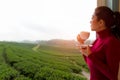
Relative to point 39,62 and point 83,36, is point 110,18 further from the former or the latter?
point 39,62

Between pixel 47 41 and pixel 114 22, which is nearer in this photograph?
pixel 114 22

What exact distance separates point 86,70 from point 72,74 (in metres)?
0.14

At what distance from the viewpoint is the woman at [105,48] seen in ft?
Answer: 3.83

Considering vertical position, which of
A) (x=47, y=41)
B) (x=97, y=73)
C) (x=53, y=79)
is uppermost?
(x=47, y=41)

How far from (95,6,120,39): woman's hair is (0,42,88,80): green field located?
2.55ft

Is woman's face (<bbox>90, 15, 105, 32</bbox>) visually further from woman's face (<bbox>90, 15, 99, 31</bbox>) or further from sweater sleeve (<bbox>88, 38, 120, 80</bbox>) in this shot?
sweater sleeve (<bbox>88, 38, 120, 80</bbox>)

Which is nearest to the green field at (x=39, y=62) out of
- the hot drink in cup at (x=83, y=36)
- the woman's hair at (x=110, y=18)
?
the hot drink in cup at (x=83, y=36)

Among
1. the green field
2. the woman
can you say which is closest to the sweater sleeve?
the woman

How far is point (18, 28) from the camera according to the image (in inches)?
78.4

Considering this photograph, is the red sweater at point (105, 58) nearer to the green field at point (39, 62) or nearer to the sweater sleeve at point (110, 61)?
the sweater sleeve at point (110, 61)

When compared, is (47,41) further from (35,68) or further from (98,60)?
(98,60)

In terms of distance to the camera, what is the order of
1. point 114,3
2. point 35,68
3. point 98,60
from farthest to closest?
point 35,68, point 114,3, point 98,60

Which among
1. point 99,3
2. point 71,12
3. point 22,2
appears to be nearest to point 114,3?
point 99,3

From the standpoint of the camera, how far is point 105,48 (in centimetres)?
120
